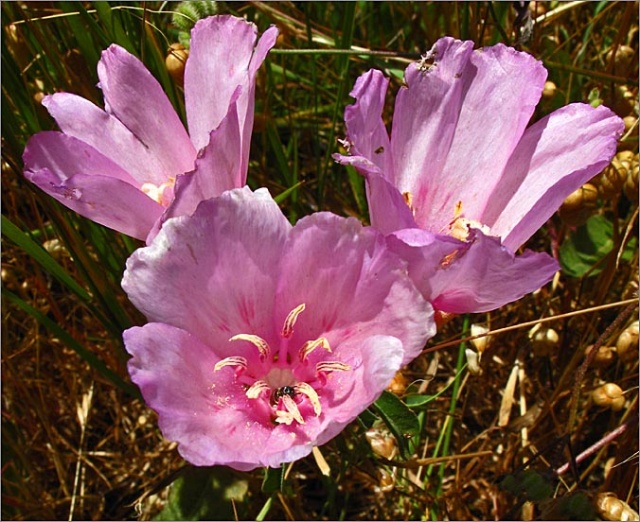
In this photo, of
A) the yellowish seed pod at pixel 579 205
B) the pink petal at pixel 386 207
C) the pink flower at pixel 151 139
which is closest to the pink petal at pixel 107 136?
the pink flower at pixel 151 139

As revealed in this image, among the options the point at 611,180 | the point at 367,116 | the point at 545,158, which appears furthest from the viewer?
the point at 611,180

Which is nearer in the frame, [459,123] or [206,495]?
[459,123]

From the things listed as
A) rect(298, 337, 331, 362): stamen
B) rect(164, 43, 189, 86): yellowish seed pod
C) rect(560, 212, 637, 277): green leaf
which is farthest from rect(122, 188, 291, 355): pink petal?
rect(560, 212, 637, 277): green leaf

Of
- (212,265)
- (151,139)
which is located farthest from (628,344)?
(151,139)

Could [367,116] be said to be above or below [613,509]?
above

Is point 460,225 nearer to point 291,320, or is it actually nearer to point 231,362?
point 291,320

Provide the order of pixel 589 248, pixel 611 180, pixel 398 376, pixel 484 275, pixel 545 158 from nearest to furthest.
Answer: pixel 484 275
pixel 545 158
pixel 398 376
pixel 611 180
pixel 589 248
